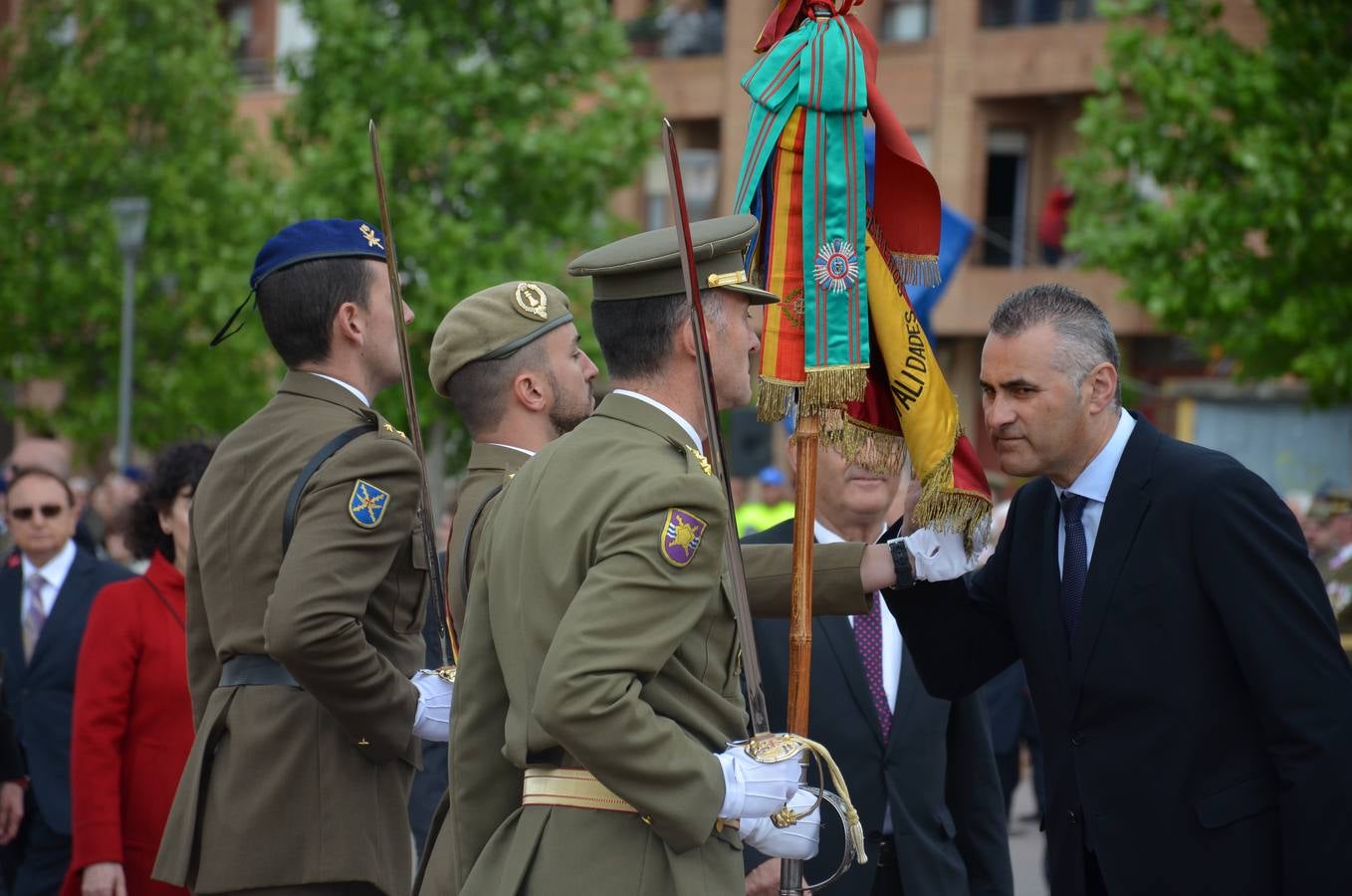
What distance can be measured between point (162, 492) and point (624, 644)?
315 cm

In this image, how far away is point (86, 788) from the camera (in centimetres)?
540

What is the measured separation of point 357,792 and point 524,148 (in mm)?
17383

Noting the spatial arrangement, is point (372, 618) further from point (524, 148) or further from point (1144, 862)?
point (524, 148)

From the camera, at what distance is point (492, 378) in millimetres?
4797

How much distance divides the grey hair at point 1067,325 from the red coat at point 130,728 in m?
2.87

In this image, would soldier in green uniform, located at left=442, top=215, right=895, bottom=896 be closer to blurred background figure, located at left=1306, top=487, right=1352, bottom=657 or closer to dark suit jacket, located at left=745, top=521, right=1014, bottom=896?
dark suit jacket, located at left=745, top=521, right=1014, bottom=896

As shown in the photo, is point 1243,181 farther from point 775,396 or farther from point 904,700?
point 775,396

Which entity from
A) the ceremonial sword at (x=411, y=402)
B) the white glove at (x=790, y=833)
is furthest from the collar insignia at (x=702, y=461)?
the ceremonial sword at (x=411, y=402)

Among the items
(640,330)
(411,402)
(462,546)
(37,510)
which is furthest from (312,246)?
(37,510)

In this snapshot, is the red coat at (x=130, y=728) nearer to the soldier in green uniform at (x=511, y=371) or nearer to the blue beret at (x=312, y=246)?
the soldier in green uniform at (x=511, y=371)

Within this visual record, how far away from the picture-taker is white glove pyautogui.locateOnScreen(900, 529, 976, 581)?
4109 mm

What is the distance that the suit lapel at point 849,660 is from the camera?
4.87 meters

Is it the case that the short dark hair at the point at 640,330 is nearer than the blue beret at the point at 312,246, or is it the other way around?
the short dark hair at the point at 640,330

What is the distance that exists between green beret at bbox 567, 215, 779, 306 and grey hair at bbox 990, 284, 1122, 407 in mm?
782
